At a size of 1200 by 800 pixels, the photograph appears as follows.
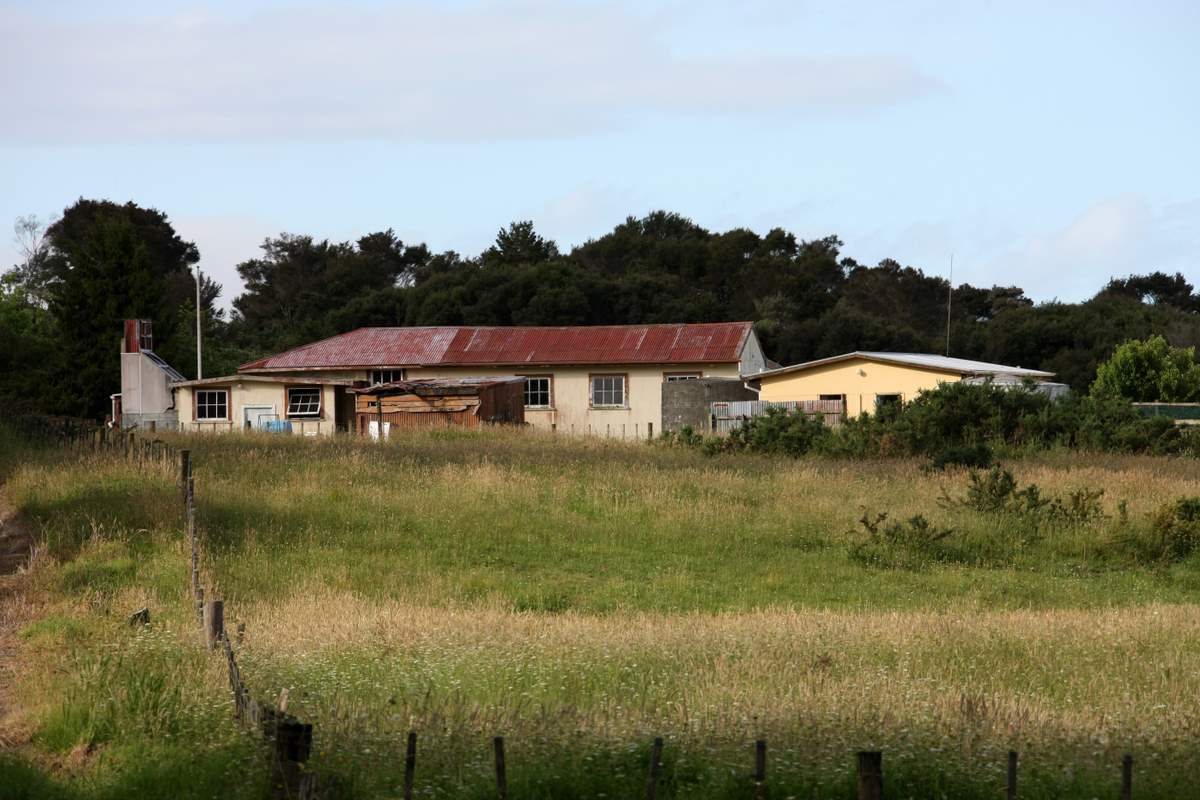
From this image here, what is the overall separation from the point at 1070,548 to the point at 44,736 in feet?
47.8

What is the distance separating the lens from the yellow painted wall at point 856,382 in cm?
4253

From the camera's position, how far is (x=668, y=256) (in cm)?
8525

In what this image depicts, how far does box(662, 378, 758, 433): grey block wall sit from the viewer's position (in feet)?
147

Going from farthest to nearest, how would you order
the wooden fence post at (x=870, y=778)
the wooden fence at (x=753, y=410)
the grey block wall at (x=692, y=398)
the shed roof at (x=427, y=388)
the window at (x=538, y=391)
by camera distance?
the window at (x=538, y=391) < the grey block wall at (x=692, y=398) < the wooden fence at (x=753, y=410) < the shed roof at (x=427, y=388) < the wooden fence post at (x=870, y=778)

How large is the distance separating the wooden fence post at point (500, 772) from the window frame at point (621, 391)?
4202cm

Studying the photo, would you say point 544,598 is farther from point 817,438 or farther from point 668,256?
point 668,256

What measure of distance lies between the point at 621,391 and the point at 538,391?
3180 mm

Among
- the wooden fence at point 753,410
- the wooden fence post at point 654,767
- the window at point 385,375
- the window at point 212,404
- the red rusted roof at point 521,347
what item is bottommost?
the wooden fence post at point 654,767

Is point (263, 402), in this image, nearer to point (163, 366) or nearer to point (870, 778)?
point (163, 366)

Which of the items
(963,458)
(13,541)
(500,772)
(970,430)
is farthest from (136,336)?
(500,772)

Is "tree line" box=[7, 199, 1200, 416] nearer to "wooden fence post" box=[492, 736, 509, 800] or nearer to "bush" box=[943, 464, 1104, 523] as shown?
"bush" box=[943, 464, 1104, 523]

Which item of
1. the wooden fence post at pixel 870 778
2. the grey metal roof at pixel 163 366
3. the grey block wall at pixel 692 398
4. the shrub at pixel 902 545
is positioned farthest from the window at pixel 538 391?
the wooden fence post at pixel 870 778

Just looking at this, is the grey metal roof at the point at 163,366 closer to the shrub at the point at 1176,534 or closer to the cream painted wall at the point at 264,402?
the cream painted wall at the point at 264,402

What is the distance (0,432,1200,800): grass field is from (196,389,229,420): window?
2000cm
